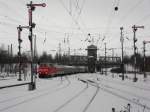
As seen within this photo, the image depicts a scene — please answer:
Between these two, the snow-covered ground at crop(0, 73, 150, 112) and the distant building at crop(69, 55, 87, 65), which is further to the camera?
the distant building at crop(69, 55, 87, 65)

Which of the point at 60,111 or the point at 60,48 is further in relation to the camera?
the point at 60,48

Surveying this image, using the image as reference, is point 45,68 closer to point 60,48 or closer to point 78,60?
point 60,48

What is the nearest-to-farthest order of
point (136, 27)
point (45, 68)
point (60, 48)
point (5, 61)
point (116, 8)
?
point (116, 8) → point (136, 27) → point (45, 68) → point (60, 48) → point (5, 61)

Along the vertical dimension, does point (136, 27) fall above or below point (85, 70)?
above

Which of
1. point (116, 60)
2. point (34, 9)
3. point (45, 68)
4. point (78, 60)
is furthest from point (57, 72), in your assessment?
point (116, 60)

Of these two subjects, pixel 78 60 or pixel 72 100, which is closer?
pixel 72 100

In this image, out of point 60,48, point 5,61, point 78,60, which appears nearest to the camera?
point 60,48

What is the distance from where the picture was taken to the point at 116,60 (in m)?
132

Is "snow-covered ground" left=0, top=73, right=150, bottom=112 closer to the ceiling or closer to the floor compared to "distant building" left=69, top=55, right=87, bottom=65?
closer to the floor

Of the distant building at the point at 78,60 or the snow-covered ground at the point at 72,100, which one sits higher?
the distant building at the point at 78,60

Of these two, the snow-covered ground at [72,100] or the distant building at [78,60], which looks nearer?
the snow-covered ground at [72,100]

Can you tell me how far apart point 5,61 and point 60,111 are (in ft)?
310

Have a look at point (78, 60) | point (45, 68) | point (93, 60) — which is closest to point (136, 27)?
point (45, 68)

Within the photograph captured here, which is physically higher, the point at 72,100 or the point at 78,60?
the point at 78,60
